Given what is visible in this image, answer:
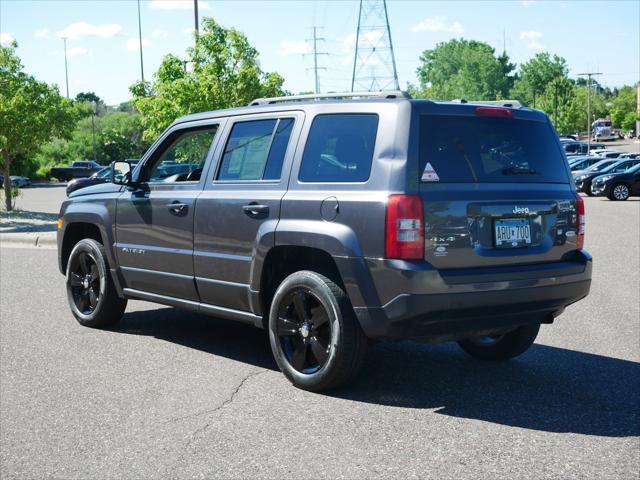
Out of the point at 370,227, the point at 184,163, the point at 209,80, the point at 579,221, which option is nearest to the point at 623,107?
the point at 209,80

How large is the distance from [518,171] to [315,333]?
1.77m

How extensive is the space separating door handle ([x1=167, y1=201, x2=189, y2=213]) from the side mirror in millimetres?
742

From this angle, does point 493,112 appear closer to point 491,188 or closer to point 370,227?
point 491,188

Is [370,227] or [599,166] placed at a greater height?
[370,227]

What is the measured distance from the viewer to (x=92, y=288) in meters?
7.94

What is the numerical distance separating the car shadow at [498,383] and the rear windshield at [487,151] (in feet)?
4.75

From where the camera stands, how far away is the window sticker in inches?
202

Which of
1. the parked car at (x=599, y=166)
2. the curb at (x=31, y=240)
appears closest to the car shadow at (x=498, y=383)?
the curb at (x=31, y=240)

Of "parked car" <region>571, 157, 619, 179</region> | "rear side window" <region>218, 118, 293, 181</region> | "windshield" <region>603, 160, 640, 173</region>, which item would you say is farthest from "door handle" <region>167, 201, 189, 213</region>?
"parked car" <region>571, 157, 619, 179</region>

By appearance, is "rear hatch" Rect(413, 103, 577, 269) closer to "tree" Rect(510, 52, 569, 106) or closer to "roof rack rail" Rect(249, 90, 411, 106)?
"roof rack rail" Rect(249, 90, 411, 106)

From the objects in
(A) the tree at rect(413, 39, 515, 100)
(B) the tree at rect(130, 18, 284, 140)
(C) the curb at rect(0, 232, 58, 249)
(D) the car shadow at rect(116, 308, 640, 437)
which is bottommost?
(C) the curb at rect(0, 232, 58, 249)

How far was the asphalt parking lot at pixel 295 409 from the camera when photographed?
170 inches

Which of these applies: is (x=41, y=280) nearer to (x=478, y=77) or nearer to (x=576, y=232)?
(x=576, y=232)

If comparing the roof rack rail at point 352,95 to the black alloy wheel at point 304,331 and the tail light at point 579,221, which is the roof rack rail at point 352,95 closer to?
the black alloy wheel at point 304,331
